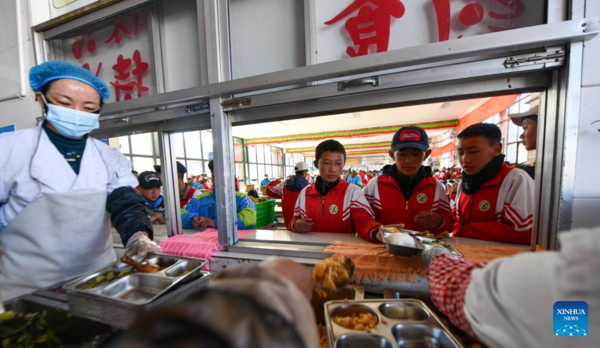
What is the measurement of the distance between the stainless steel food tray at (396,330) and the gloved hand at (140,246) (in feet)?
3.46

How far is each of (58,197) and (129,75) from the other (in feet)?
4.79

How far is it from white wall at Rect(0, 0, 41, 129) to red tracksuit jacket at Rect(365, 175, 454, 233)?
13.1ft

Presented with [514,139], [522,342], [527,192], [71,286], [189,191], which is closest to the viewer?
[522,342]

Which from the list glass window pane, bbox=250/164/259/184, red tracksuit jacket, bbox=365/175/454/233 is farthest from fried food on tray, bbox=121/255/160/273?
glass window pane, bbox=250/164/259/184

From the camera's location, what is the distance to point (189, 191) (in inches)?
134

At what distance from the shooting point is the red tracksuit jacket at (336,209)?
6.82 feet

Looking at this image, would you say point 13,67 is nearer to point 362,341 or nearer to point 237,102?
point 237,102

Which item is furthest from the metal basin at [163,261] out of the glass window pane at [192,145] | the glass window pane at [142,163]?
the glass window pane at [192,145]

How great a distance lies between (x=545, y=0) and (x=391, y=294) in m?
1.82

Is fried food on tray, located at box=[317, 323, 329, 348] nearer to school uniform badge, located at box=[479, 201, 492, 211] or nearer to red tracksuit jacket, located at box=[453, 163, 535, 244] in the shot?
red tracksuit jacket, located at box=[453, 163, 535, 244]

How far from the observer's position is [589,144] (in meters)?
1.11

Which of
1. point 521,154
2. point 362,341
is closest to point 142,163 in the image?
point 362,341

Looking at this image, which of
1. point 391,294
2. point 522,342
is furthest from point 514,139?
point 522,342

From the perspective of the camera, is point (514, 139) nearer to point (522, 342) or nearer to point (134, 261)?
point (522, 342)
